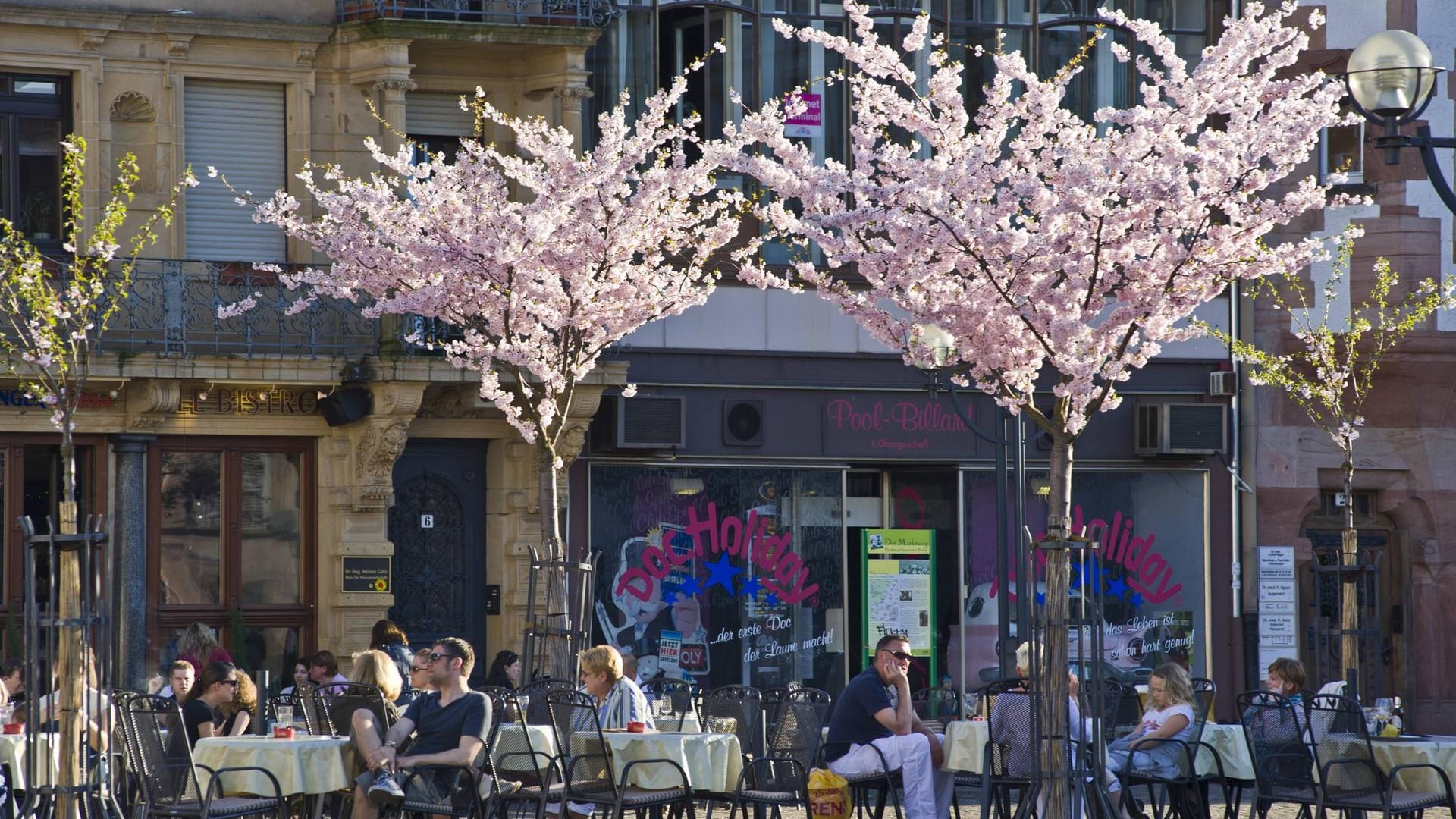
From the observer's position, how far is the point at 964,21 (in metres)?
24.8

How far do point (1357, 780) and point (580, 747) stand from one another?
15.2 ft

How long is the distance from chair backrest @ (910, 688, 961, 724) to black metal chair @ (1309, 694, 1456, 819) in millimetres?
3085

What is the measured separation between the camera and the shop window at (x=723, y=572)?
2345cm

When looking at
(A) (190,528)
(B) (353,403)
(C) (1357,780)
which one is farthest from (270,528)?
(C) (1357,780)

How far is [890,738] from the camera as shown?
14.5 meters

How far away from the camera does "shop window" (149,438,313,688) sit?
22.0m

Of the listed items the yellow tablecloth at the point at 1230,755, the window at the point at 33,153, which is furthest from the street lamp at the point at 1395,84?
the window at the point at 33,153

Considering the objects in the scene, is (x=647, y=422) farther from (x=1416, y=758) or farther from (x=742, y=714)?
(x=1416, y=758)

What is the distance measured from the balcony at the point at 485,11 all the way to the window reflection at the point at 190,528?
4.47 metres

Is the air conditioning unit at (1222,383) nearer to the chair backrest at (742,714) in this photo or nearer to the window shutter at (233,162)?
the window shutter at (233,162)

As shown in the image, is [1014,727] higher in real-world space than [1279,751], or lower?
higher

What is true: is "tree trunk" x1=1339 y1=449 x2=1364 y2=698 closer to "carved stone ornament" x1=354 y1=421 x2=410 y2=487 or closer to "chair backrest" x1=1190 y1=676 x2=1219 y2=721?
"chair backrest" x1=1190 y1=676 x2=1219 y2=721

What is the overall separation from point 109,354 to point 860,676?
9.05 m

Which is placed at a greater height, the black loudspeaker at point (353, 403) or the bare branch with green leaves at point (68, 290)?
the bare branch with green leaves at point (68, 290)
